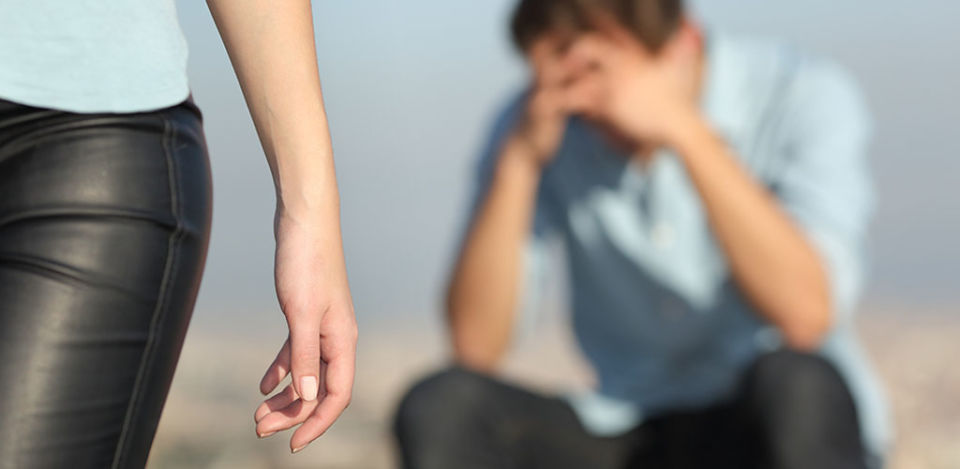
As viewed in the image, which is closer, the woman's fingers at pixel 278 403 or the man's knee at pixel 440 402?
the woman's fingers at pixel 278 403

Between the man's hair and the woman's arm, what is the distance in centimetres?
131

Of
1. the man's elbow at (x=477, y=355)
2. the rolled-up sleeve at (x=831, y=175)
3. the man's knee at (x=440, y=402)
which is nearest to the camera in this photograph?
the man's knee at (x=440, y=402)

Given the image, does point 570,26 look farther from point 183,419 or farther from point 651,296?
point 183,419

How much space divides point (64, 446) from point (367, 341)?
11.8 ft

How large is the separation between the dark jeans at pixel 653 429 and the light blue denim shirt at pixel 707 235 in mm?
70

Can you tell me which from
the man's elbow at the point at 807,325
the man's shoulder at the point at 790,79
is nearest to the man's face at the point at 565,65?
the man's shoulder at the point at 790,79

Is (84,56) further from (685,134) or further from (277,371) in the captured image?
(685,134)

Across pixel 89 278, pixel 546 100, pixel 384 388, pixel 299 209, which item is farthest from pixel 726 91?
pixel 384 388

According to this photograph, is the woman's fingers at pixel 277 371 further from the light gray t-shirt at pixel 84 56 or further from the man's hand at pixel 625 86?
the man's hand at pixel 625 86

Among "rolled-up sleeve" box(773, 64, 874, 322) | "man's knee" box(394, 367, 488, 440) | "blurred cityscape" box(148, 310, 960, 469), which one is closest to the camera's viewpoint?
"man's knee" box(394, 367, 488, 440)

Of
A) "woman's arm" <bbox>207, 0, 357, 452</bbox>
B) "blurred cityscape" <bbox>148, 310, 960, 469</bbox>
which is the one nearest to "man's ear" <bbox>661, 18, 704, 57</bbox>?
"blurred cityscape" <bbox>148, 310, 960, 469</bbox>

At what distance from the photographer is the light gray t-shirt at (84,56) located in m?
0.92

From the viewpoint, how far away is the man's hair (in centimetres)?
224

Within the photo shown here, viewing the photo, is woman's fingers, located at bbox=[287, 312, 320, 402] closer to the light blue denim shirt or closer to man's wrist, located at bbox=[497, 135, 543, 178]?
the light blue denim shirt
